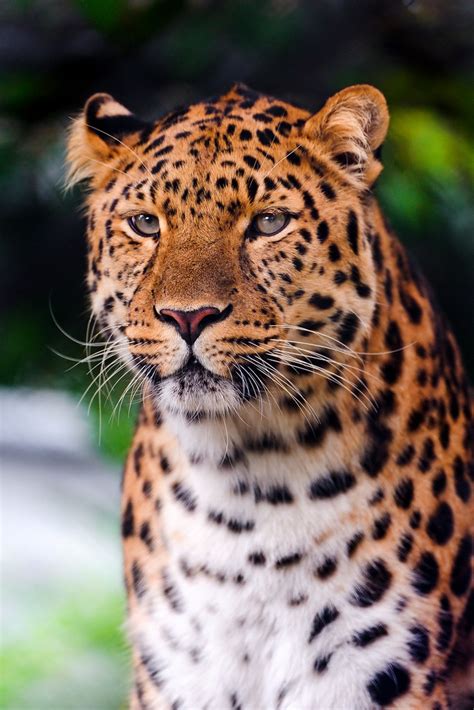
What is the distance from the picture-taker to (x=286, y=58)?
4414 mm

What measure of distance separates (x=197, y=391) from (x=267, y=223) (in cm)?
35

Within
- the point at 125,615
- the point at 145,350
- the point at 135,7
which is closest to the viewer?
the point at 145,350

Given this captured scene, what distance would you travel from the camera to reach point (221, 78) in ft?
15.6

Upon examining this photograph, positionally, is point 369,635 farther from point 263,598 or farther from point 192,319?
point 192,319

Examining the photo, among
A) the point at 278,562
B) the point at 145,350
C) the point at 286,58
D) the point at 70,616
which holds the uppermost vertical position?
the point at 286,58

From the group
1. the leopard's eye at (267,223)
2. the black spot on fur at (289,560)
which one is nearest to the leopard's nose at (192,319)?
the leopard's eye at (267,223)

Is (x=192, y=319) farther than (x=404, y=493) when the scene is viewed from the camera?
No

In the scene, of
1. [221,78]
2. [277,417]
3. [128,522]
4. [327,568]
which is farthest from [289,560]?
[221,78]

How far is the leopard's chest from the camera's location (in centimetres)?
242

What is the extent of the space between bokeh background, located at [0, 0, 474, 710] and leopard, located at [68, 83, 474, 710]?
125cm

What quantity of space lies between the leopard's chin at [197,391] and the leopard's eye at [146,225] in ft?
0.98

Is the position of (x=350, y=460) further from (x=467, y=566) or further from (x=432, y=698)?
(x=432, y=698)

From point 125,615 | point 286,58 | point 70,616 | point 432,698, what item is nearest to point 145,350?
point 125,615

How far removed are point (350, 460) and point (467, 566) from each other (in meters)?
0.36
